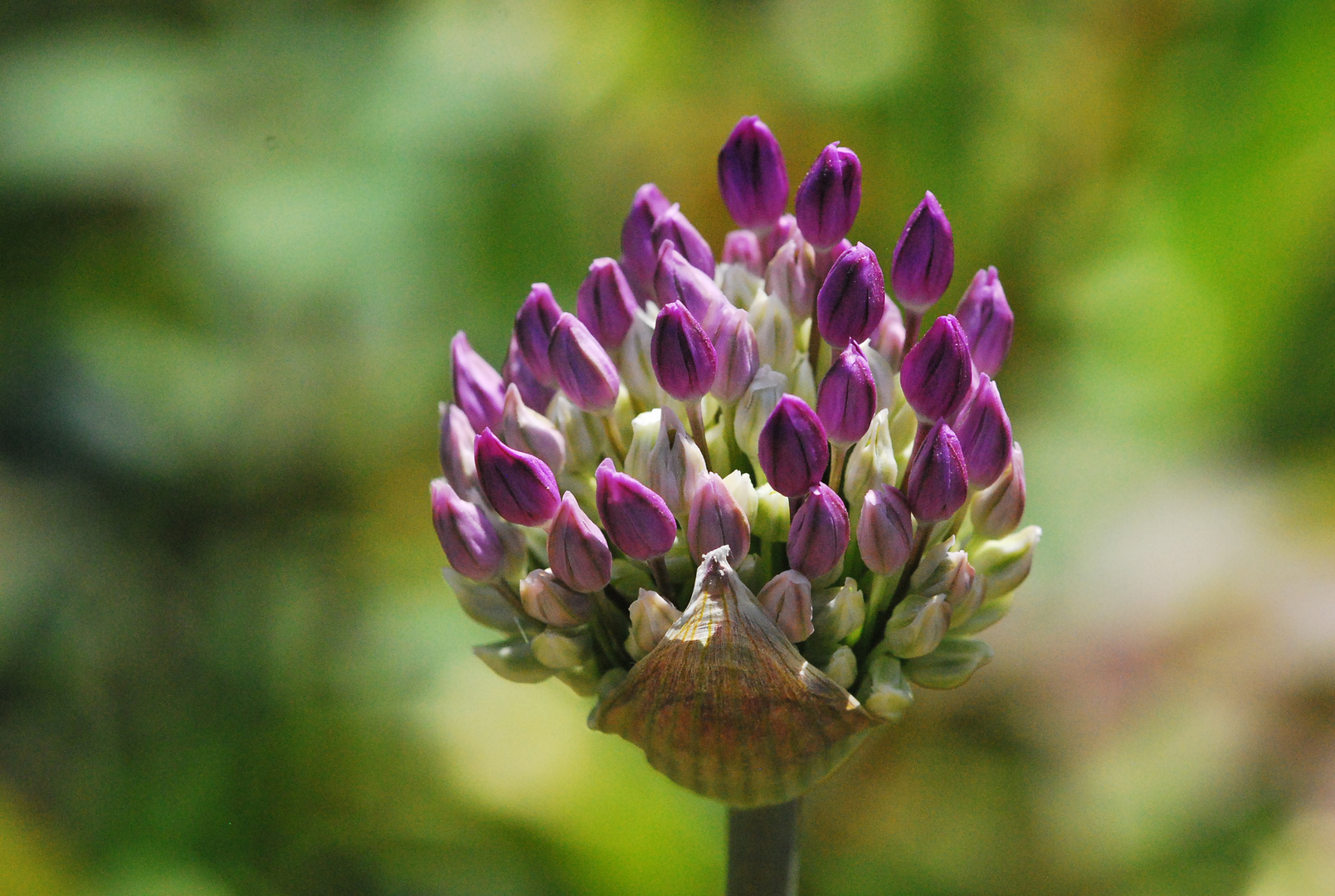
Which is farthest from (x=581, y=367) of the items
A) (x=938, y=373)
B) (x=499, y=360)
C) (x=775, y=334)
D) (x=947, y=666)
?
(x=499, y=360)

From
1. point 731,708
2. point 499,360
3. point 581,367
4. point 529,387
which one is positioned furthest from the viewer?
point 499,360

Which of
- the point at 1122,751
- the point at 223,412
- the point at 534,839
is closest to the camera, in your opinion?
the point at 534,839

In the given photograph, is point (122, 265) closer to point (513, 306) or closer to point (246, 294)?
point (246, 294)

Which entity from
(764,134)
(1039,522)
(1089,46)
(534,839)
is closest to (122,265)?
(534,839)

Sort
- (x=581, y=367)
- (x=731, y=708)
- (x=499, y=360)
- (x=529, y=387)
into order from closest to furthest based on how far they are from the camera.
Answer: (x=731, y=708) → (x=581, y=367) → (x=529, y=387) → (x=499, y=360)

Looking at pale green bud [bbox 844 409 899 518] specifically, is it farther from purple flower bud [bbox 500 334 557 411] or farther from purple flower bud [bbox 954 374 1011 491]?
purple flower bud [bbox 500 334 557 411]

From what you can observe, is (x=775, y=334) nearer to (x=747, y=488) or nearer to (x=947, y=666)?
(x=747, y=488)
